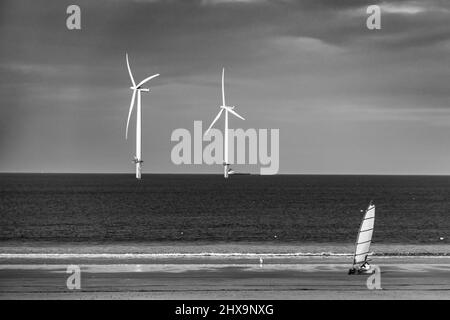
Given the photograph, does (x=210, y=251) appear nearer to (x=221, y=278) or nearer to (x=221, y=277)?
(x=221, y=277)

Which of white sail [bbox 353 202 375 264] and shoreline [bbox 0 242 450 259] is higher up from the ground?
white sail [bbox 353 202 375 264]

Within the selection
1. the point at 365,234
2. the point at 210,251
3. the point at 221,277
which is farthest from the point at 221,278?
the point at 210,251

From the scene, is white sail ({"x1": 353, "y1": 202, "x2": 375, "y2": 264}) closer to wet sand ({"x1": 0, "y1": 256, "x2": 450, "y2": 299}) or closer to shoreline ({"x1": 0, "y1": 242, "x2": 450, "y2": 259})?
wet sand ({"x1": 0, "y1": 256, "x2": 450, "y2": 299})

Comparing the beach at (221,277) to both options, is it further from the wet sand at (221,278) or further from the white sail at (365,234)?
the white sail at (365,234)

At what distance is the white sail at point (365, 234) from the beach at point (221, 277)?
1223mm

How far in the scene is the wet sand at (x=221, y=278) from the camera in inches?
971

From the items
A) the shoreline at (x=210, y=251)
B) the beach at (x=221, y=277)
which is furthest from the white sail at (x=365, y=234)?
the shoreline at (x=210, y=251)

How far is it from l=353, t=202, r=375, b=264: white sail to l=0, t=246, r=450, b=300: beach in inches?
48.1

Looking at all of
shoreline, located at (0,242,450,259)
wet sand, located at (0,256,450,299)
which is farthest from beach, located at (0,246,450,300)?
shoreline, located at (0,242,450,259)

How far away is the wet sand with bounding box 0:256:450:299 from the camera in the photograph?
24.7 meters

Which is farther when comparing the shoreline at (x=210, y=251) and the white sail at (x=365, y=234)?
the shoreline at (x=210, y=251)

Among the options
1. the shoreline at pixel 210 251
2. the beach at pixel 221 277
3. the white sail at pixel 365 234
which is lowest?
the shoreline at pixel 210 251

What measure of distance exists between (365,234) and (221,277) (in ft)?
24.7
